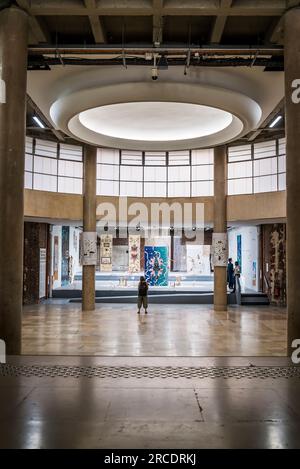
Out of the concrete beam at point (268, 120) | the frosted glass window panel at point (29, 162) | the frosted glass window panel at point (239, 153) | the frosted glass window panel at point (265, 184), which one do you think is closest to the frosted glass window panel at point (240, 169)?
the frosted glass window panel at point (239, 153)

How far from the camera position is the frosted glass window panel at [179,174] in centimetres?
1880

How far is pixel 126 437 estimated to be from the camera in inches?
141

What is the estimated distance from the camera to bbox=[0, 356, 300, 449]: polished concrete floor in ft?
11.6

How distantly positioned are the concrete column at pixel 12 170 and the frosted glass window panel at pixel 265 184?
1190 centimetres

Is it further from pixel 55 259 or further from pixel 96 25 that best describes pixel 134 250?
pixel 96 25

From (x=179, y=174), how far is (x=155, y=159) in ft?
4.26

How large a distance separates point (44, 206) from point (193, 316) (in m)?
7.42

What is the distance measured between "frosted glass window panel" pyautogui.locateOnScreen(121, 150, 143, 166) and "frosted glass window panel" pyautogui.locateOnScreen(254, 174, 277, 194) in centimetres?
525

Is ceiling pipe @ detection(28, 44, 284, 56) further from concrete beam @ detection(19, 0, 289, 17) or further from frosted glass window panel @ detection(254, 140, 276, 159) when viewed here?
frosted glass window panel @ detection(254, 140, 276, 159)

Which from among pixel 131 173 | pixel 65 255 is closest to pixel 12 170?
pixel 131 173

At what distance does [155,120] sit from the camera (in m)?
14.5

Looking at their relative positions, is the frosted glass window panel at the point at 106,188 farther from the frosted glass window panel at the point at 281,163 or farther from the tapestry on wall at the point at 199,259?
the tapestry on wall at the point at 199,259
